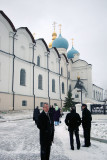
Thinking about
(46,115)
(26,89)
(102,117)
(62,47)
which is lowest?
(102,117)

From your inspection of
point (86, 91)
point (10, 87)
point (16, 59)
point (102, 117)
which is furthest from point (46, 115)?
point (86, 91)

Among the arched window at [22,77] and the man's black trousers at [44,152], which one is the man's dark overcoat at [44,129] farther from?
the arched window at [22,77]

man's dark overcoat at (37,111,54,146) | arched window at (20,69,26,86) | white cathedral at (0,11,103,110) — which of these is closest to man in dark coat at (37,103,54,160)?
man's dark overcoat at (37,111,54,146)

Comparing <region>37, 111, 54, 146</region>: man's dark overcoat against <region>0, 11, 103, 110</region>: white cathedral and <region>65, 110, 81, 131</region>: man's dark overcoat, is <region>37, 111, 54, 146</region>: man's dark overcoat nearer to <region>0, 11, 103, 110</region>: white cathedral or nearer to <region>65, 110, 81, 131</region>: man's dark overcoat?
<region>65, 110, 81, 131</region>: man's dark overcoat

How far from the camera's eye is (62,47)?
1902 inches

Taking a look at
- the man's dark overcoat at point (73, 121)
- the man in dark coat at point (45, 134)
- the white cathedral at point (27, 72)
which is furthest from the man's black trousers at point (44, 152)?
the white cathedral at point (27, 72)

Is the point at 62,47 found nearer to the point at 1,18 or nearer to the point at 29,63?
the point at 29,63

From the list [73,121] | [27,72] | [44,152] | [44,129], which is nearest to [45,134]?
[44,129]

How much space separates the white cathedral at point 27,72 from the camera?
2434 cm

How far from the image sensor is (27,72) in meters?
28.6

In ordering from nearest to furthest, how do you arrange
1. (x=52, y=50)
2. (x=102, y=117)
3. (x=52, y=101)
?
(x=102, y=117)
(x=52, y=101)
(x=52, y=50)

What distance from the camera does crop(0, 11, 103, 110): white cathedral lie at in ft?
79.9

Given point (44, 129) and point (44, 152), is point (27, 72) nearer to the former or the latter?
point (44, 129)

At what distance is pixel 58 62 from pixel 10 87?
16.3m
